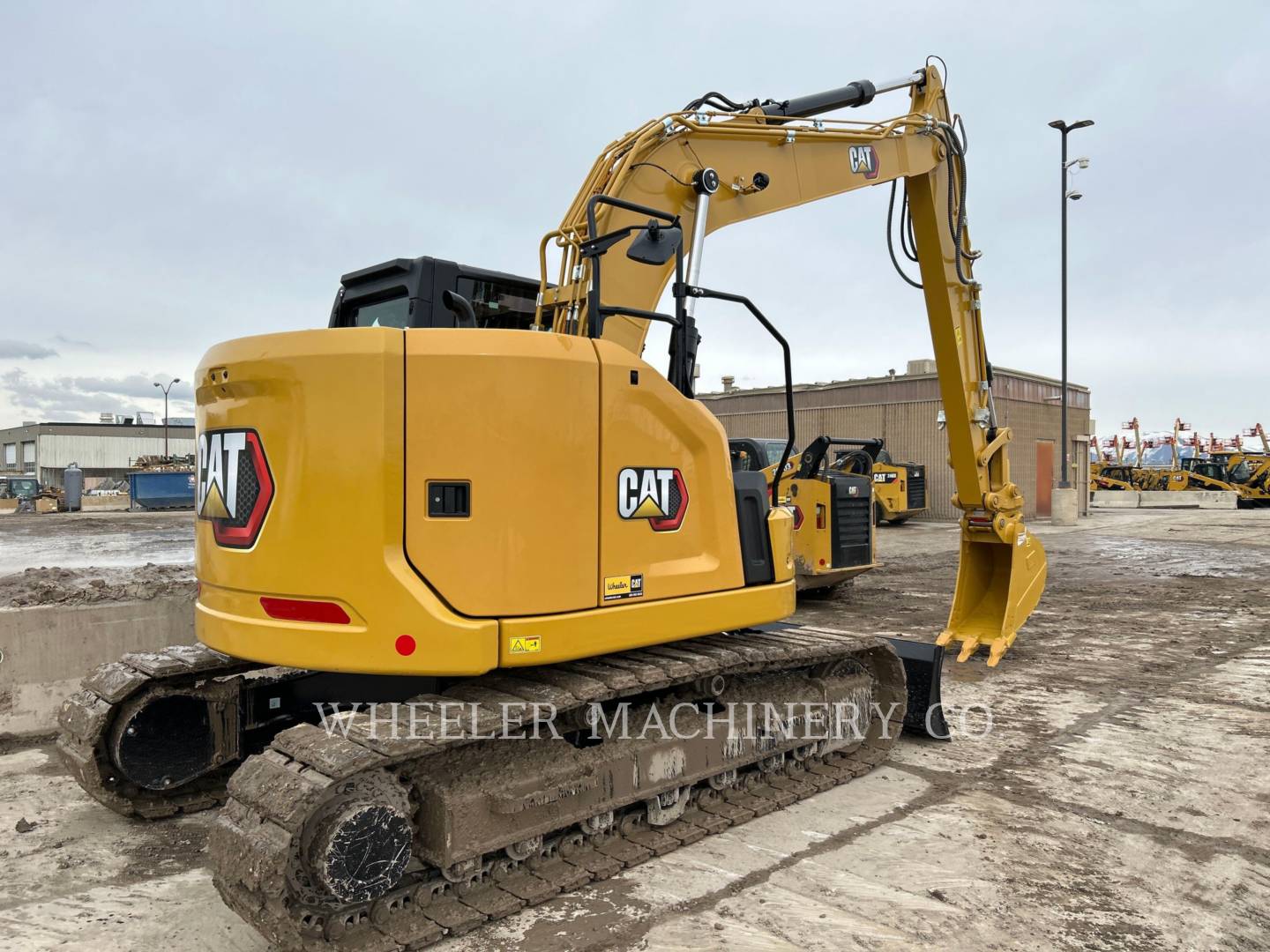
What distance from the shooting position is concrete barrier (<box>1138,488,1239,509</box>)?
1426 inches

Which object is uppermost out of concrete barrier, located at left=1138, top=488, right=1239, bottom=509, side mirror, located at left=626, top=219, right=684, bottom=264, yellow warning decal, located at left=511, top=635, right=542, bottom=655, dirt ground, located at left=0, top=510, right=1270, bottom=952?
side mirror, located at left=626, top=219, right=684, bottom=264

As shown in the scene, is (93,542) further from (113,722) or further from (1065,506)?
(1065,506)

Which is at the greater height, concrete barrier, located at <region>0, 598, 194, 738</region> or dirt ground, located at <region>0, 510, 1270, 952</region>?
concrete barrier, located at <region>0, 598, 194, 738</region>

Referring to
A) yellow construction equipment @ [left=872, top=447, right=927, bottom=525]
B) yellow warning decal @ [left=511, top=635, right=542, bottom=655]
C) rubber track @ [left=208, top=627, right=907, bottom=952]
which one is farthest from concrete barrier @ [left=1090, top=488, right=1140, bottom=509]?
yellow warning decal @ [left=511, top=635, right=542, bottom=655]

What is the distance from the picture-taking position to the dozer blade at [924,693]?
18.9 ft

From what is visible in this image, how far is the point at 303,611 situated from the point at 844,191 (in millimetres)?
4647

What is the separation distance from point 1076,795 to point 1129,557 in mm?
13912

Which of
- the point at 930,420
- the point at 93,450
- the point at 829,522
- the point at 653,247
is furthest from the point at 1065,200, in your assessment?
the point at 93,450

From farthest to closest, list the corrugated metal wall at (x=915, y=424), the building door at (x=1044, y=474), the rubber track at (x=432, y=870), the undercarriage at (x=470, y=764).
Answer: the building door at (x=1044, y=474)
the corrugated metal wall at (x=915, y=424)
the undercarriage at (x=470, y=764)
the rubber track at (x=432, y=870)

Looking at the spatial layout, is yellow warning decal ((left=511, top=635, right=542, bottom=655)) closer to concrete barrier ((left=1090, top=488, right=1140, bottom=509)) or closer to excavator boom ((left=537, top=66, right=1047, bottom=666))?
excavator boom ((left=537, top=66, right=1047, bottom=666))

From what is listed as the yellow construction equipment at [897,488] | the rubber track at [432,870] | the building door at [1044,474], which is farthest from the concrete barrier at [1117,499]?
the rubber track at [432,870]

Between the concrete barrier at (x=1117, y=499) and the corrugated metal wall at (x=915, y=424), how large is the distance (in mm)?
6694

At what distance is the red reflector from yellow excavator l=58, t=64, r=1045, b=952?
12 mm

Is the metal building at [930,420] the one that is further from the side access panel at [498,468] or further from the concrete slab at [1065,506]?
the side access panel at [498,468]
